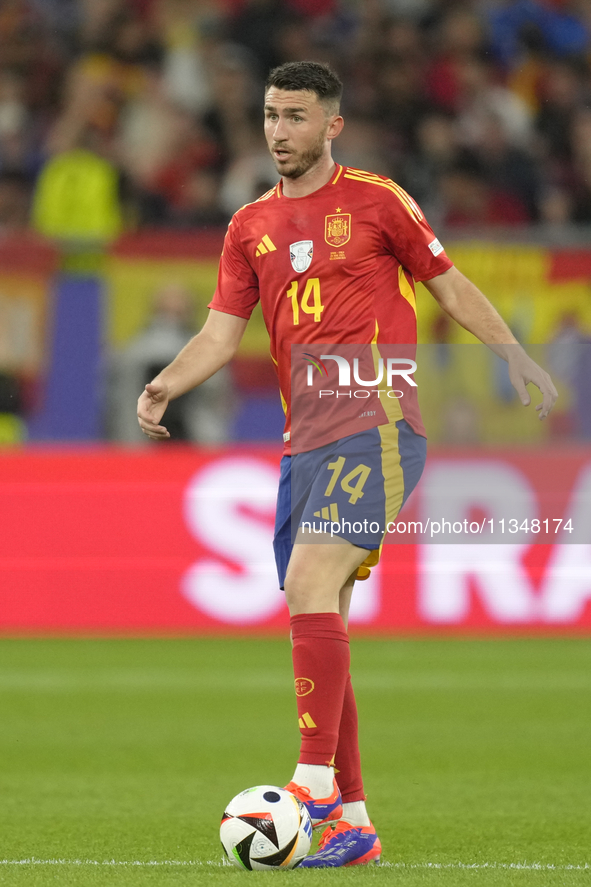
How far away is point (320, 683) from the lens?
12.4 feet

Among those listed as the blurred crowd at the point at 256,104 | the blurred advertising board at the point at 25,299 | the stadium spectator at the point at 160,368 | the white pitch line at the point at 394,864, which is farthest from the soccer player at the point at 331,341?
the blurred crowd at the point at 256,104

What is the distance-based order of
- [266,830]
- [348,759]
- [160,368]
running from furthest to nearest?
[160,368] → [348,759] → [266,830]

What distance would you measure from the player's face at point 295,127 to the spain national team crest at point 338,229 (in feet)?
0.55

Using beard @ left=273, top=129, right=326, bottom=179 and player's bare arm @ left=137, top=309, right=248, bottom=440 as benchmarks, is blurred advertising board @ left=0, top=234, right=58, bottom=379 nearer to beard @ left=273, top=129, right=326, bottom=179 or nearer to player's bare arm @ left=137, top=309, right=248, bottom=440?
player's bare arm @ left=137, top=309, right=248, bottom=440

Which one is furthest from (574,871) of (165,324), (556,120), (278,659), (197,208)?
(556,120)

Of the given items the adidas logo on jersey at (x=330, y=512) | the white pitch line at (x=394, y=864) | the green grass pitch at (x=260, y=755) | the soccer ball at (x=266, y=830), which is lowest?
the green grass pitch at (x=260, y=755)

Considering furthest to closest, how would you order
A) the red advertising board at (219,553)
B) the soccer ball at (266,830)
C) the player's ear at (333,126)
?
the red advertising board at (219,553) < the player's ear at (333,126) < the soccer ball at (266,830)

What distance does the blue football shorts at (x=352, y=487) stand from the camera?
3.78 m

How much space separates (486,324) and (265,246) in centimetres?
63

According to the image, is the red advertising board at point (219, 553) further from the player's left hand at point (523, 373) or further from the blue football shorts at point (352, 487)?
the player's left hand at point (523, 373)

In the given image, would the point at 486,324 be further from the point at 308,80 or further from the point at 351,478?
the point at 308,80

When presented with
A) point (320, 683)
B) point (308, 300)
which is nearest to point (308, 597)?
point (320, 683)

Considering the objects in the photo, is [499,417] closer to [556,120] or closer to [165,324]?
[165,324]

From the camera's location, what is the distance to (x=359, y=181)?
13.1ft
